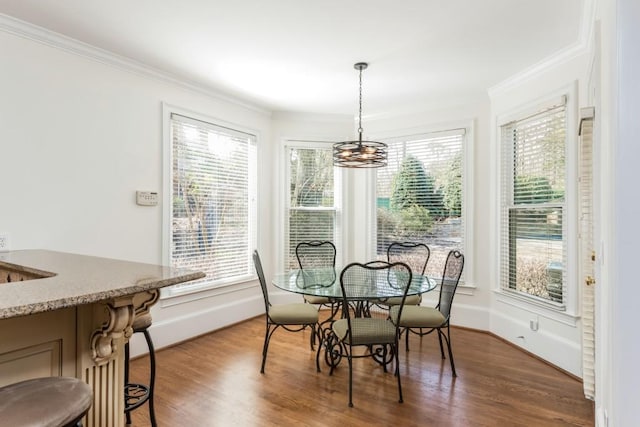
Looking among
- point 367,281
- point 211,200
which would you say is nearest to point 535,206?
point 367,281

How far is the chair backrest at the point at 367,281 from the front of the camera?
8.32 ft

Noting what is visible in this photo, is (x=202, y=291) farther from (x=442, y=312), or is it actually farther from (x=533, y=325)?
(x=533, y=325)

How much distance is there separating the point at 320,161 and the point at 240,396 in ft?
10.5

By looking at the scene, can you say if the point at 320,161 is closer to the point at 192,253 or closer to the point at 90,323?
the point at 192,253

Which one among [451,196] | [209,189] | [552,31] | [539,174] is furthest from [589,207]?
[209,189]

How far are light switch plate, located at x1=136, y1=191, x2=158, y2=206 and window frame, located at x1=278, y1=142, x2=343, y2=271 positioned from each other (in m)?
1.81

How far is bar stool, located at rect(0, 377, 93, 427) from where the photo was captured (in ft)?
3.18

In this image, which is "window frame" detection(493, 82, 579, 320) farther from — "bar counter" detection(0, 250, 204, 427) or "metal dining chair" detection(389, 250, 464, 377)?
"bar counter" detection(0, 250, 204, 427)

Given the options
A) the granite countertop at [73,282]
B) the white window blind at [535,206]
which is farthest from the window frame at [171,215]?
the white window blind at [535,206]

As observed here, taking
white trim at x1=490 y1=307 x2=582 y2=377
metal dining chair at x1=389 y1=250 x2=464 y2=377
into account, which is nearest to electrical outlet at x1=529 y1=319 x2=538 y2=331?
white trim at x1=490 y1=307 x2=582 y2=377

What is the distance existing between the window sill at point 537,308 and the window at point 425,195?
28.4 inches

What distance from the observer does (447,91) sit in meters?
3.99

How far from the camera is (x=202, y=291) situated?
12.7 feet

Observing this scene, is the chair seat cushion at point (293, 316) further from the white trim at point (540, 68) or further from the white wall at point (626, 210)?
the white trim at point (540, 68)
